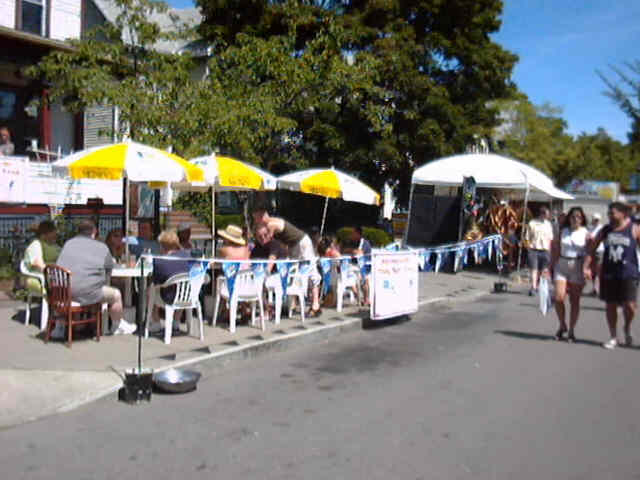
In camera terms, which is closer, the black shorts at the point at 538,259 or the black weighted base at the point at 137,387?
the black weighted base at the point at 137,387

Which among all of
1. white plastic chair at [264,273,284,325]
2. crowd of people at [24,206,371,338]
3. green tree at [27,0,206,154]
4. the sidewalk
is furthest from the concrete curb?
green tree at [27,0,206,154]

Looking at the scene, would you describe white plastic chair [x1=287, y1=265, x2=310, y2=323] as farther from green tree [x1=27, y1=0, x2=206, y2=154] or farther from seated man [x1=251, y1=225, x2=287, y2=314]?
green tree [x1=27, y1=0, x2=206, y2=154]

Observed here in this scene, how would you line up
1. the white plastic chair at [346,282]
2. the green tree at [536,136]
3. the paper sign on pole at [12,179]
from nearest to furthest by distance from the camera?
the white plastic chair at [346,282] < the paper sign on pole at [12,179] < the green tree at [536,136]

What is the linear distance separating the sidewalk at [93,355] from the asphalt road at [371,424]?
0.21 m

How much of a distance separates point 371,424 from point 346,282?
5727 millimetres

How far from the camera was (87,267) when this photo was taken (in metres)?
8.02

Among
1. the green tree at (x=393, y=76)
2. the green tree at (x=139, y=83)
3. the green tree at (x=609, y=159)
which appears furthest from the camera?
the green tree at (x=609, y=159)

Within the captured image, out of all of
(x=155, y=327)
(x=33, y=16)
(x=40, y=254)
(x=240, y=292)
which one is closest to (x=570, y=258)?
(x=240, y=292)

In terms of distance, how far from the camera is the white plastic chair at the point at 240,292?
360 inches

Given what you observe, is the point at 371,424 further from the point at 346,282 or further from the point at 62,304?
the point at 346,282

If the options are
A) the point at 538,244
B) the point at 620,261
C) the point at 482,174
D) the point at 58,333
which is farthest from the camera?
the point at 482,174

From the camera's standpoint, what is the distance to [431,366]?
26.3 ft

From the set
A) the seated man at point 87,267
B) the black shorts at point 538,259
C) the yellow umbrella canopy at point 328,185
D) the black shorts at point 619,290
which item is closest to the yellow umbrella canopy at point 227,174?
the yellow umbrella canopy at point 328,185

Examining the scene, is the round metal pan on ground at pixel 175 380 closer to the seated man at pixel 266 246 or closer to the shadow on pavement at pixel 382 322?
the seated man at pixel 266 246
